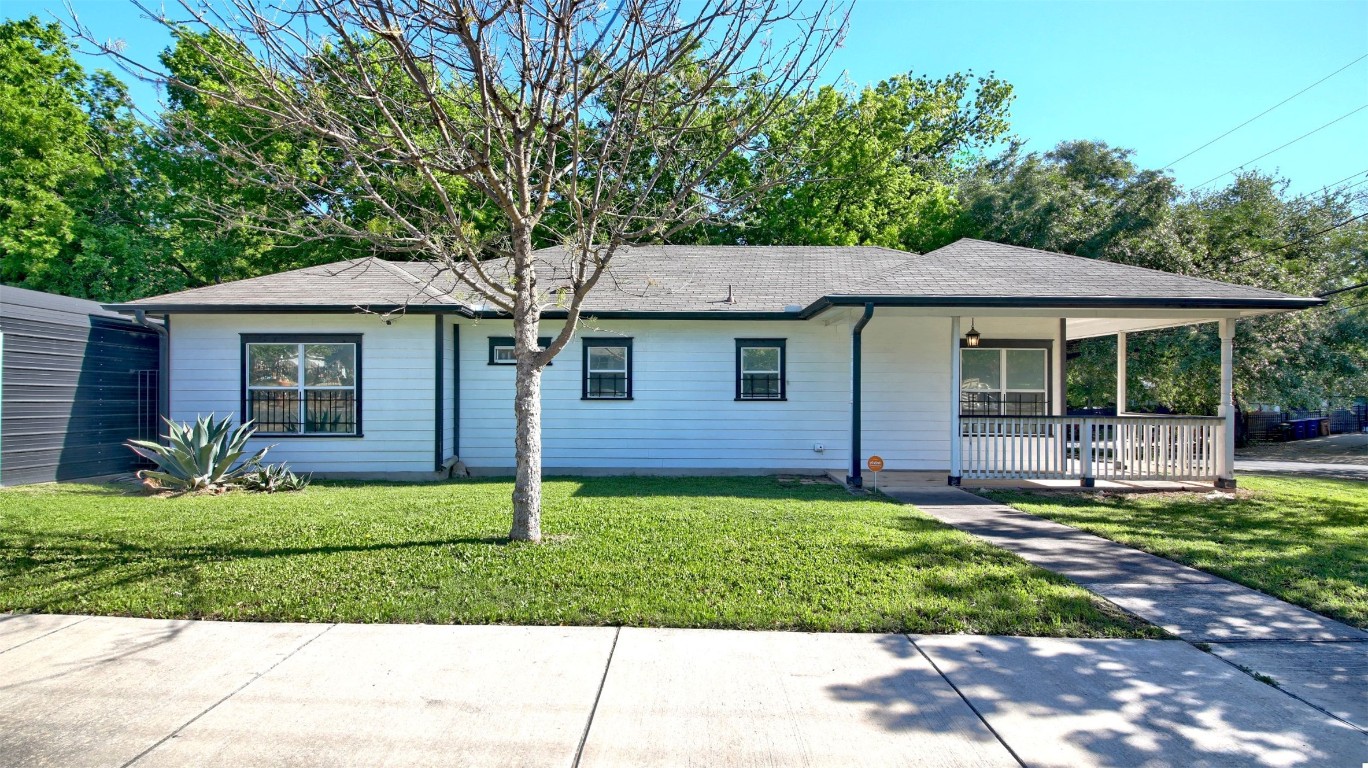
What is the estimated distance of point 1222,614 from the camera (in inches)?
204

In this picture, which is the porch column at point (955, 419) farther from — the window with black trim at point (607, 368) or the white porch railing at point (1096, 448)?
the window with black trim at point (607, 368)

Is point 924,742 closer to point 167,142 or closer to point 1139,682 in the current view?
point 1139,682

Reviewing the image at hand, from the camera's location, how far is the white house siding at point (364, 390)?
12242mm

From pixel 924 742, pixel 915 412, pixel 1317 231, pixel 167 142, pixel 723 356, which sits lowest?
pixel 924 742

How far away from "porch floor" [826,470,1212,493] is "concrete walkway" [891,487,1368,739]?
308cm

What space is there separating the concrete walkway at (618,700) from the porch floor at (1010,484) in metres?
6.49

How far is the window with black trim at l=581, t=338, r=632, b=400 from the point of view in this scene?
506 inches

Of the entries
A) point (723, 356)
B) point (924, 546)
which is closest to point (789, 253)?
point (723, 356)

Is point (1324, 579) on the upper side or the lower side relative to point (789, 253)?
lower

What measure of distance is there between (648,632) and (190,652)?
2.74m

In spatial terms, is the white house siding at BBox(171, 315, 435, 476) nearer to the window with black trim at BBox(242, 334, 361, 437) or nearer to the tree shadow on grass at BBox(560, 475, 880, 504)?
the window with black trim at BBox(242, 334, 361, 437)

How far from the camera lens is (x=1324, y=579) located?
5.98 m

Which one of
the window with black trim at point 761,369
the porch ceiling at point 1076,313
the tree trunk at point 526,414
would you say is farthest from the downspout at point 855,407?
the tree trunk at point 526,414

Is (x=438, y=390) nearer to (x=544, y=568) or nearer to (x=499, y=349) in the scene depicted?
(x=499, y=349)
